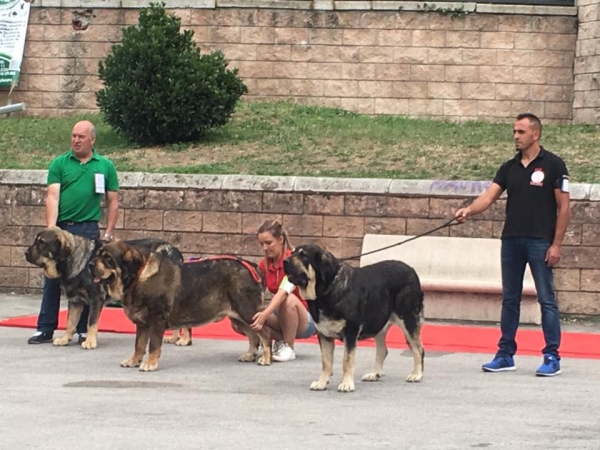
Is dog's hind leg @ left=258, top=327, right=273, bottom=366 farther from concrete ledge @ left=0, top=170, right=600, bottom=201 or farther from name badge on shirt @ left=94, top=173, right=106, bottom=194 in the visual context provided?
concrete ledge @ left=0, top=170, right=600, bottom=201

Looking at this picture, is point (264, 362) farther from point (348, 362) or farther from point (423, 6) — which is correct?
point (423, 6)

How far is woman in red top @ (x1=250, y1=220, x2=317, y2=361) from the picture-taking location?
9771 millimetres

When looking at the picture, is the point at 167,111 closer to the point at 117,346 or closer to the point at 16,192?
the point at 16,192

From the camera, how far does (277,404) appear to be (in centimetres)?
835

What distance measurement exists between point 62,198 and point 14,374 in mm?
2137

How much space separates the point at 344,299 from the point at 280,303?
1116 mm

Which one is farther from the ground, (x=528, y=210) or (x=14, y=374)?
(x=528, y=210)

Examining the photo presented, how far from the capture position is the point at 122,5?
70.7 feet

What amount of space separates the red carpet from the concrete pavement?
1.71 feet

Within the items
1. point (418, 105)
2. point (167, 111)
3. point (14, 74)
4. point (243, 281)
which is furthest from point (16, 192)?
point (418, 105)

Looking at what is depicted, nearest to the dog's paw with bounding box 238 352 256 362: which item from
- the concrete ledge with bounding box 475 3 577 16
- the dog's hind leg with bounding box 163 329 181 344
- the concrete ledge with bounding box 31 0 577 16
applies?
the dog's hind leg with bounding box 163 329 181 344

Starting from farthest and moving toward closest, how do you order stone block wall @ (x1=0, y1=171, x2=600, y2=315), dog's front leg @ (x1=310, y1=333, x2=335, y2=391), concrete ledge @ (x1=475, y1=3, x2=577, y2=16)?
concrete ledge @ (x1=475, y1=3, x2=577, y2=16) < stone block wall @ (x1=0, y1=171, x2=600, y2=315) < dog's front leg @ (x1=310, y1=333, x2=335, y2=391)


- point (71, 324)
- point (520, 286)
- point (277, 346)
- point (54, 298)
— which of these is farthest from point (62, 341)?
point (520, 286)

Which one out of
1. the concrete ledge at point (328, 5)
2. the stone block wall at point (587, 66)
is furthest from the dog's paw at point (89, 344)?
the stone block wall at point (587, 66)
